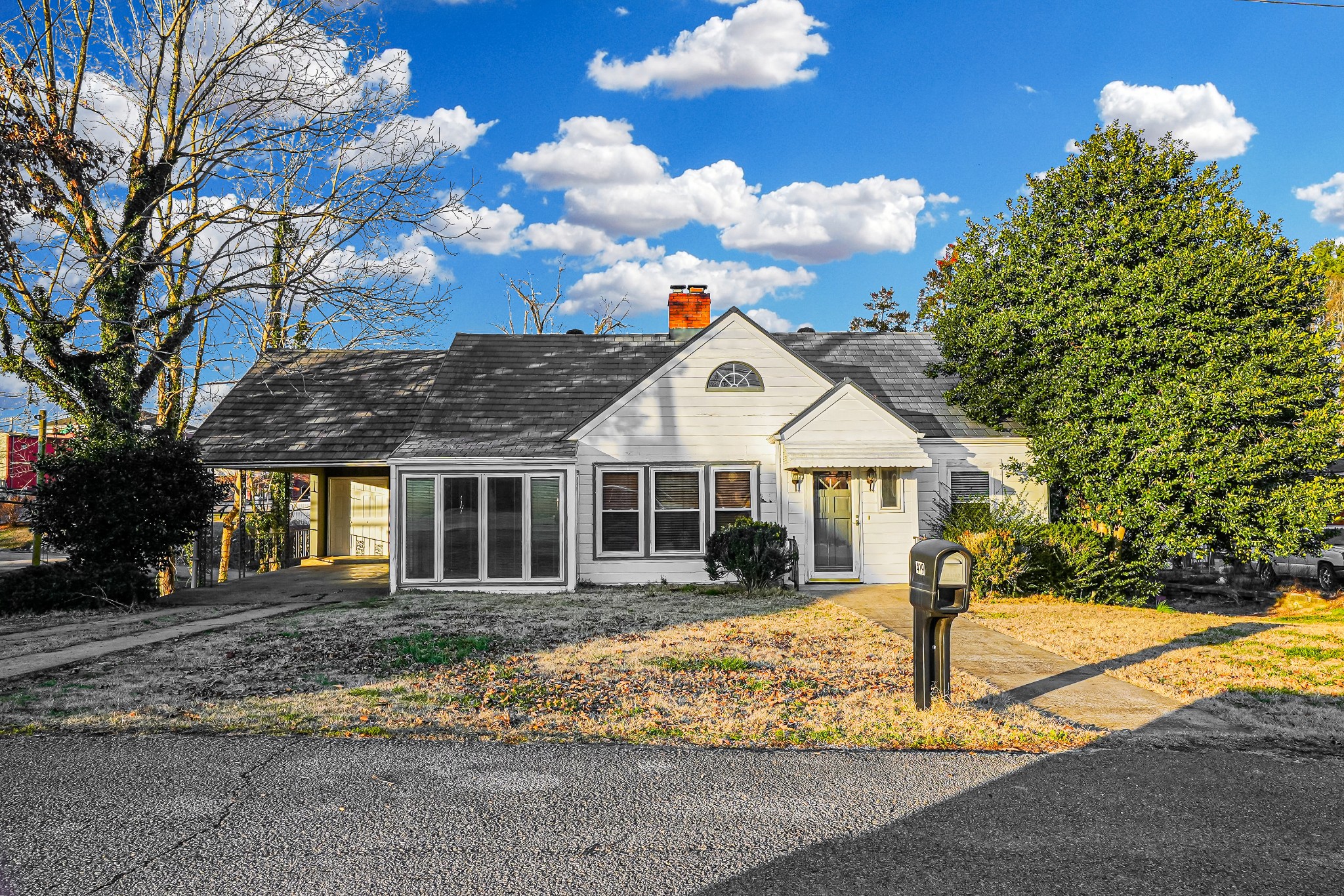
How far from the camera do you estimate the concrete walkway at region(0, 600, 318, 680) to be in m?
8.12

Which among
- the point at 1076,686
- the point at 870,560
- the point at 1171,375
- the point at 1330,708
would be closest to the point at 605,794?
the point at 1076,686

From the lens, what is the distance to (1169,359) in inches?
579

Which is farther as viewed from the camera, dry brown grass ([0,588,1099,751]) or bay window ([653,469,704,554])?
bay window ([653,469,704,554])

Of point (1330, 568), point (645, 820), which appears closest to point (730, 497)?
point (645, 820)

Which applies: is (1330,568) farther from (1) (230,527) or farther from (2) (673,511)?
(1) (230,527)

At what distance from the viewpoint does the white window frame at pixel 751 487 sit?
52.4 feet

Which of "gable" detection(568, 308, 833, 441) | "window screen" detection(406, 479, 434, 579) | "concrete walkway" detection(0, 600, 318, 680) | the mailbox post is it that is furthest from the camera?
"gable" detection(568, 308, 833, 441)

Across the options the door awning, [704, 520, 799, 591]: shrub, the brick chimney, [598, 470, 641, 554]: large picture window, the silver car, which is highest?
the brick chimney

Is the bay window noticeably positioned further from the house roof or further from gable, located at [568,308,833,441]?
the house roof

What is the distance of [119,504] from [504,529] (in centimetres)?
592

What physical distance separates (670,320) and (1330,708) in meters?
14.4

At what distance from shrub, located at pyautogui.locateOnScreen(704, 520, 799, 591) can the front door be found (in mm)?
1084

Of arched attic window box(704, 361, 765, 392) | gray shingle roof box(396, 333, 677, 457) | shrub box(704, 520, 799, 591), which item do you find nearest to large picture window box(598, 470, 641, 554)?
gray shingle roof box(396, 333, 677, 457)

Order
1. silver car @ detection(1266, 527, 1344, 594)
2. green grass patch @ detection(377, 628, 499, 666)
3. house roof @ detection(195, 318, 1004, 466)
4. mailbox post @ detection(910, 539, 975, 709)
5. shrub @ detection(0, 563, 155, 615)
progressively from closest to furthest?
mailbox post @ detection(910, 539, 975, 709) → green grass patch @ detection(377, 628, 499, 666) → shrub @ detection(0, 563, 155, 615) → house roof @ detection(195, 318, 1004, 466) → silver car @ detection(1266, 527, 1344, 594)
